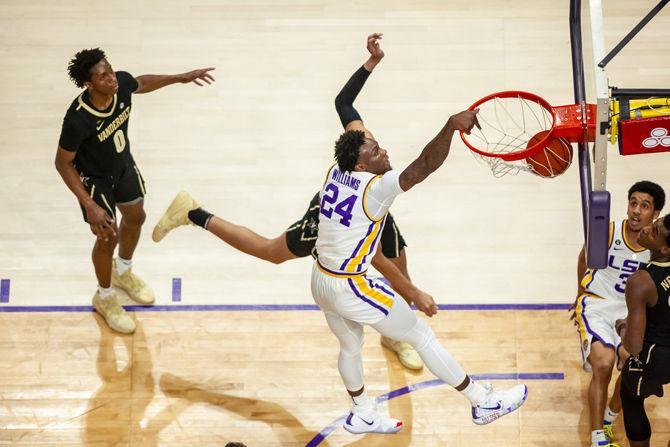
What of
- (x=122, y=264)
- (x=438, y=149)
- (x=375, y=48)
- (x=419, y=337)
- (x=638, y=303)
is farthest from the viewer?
(x=122, y=264)

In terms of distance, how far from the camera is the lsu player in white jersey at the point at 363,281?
5.37 metres

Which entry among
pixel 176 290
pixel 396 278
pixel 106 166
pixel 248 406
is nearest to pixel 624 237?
pixel 396 278

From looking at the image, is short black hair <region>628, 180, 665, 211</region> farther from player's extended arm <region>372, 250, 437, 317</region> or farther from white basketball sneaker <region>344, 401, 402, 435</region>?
white basketball sneaker <region>344, 401, 402, 435</region>

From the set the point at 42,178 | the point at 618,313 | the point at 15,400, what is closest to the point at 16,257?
the point at 42,178

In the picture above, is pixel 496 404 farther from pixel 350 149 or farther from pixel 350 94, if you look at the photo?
pixel 350 94

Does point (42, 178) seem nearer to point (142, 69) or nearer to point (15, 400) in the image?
point (142, 69)

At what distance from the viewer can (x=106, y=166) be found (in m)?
6.25

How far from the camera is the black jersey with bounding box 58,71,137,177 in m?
5.93

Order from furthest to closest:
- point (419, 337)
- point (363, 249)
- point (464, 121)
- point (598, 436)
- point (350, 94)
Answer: point (350, 94), point (598, 436), point (419, 337), point (363, 249), point (464, 121)

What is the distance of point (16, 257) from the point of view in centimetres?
729

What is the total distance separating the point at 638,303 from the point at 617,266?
913mm

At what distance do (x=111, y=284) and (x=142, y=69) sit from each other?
7.45 feet

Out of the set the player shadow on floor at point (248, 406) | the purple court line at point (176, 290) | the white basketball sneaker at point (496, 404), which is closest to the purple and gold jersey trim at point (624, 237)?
the white basketball sneaker at point (496, 404)

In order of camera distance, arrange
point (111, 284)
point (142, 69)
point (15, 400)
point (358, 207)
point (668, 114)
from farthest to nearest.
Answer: point (142, 69) → point (111, 284) → point (15, 400) → point (358, 207) → point (668, 114)
